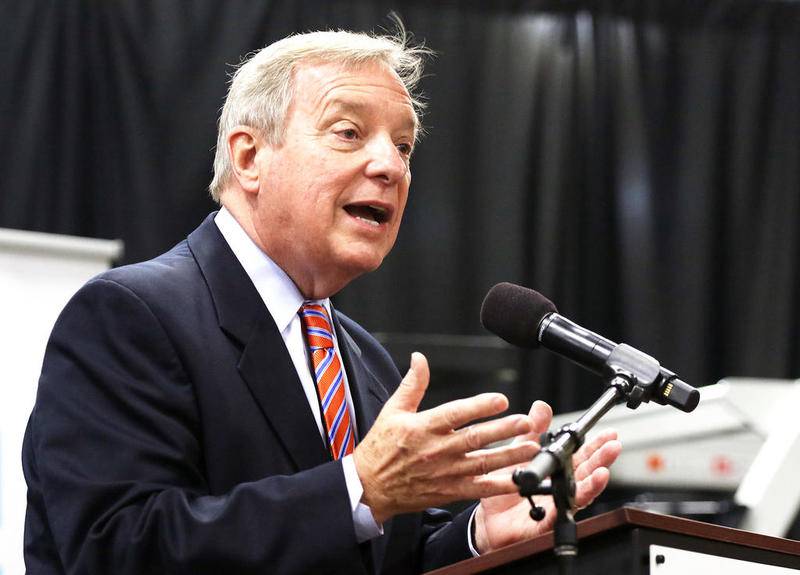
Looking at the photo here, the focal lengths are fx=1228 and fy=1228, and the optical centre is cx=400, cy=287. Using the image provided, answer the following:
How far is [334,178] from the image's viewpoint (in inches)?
91.0

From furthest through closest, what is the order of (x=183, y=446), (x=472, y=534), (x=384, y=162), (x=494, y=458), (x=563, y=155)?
(x=563, y=155) < (x=384, y=162) < (x=472, y=534) < (x=183, y=446) < (x=494, y=458)

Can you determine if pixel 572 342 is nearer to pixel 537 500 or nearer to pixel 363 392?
pixel 537 500

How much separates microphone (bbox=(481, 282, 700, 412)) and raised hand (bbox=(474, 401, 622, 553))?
13 cm

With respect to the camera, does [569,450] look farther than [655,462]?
No

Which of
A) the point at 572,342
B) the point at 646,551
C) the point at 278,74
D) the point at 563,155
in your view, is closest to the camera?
the point at 646,551

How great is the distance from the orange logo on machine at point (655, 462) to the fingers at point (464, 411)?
12.9 feet

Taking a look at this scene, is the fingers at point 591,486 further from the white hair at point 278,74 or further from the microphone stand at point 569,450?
the white hair at point 278,74

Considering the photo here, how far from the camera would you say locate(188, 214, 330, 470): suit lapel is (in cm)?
209

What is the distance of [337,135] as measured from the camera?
7.73ft

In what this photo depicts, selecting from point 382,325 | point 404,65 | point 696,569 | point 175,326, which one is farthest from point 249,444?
point 382,325

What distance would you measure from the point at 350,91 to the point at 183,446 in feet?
2.63

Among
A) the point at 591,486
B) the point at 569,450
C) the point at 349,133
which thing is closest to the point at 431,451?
the point at 569,450

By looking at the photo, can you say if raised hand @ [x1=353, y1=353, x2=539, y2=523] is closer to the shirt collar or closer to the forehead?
the shirt collar

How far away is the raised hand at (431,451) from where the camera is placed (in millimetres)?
1669
